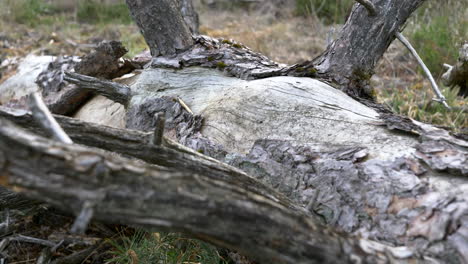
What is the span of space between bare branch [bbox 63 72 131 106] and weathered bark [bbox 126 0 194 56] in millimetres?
306

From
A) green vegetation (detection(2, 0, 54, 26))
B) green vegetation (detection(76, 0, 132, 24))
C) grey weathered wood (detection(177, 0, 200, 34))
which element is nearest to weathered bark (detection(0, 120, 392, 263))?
grey weathered wood (detection(177, 0, 200, 34))

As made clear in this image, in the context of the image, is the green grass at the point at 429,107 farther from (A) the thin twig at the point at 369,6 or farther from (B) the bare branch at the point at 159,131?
(B) the bare branch at the point at 159,131

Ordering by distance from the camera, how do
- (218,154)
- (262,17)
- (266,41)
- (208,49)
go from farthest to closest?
1. (262,17)
2. (266,41)
3. (208,49)
4. (218,154)

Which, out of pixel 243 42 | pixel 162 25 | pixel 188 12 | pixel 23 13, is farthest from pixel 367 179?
pixel 23 13

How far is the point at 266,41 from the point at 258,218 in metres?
5.31

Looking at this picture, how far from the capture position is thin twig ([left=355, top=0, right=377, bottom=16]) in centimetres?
192

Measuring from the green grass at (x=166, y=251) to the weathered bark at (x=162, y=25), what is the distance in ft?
3.44

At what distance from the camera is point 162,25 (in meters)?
2.25

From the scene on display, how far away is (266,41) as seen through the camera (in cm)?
608

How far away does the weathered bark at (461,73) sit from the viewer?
7.41 feet

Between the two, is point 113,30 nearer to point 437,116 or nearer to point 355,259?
point 437,116

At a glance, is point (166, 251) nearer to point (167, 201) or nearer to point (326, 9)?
point (167, 201)

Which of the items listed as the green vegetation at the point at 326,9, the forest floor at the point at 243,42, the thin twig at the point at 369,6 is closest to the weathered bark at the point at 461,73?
the forest floor at the point at 243,42

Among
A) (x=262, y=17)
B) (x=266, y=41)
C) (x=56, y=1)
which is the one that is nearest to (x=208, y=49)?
(x=266, y=41)
